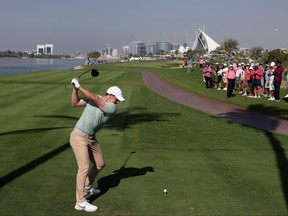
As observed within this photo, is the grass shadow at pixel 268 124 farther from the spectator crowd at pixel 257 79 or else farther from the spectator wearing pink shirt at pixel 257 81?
the spectator wearing pink shirt at pixel 257 81

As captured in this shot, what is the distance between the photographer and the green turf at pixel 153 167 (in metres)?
6.11

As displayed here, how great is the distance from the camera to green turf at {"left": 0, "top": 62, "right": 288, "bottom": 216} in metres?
6.11

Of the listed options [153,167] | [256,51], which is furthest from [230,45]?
[153,167]

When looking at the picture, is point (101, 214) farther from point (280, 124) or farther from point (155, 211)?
point (280, 124)

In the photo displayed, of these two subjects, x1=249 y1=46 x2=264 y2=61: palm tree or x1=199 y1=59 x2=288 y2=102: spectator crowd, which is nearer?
x1=199 y1=59 x2=288 y2=102: spectator crowd

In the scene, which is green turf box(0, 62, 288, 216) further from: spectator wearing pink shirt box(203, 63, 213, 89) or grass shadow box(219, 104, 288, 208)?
spectator wearing pink shirt box(203, 63, 213, 89)

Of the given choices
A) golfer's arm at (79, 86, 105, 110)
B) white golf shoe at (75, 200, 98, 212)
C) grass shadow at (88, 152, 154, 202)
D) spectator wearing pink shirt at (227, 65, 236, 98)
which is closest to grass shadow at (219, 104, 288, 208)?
grass shadow at (88, 152, 154, 202)

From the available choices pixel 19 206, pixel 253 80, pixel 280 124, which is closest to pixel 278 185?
pixel 19 206

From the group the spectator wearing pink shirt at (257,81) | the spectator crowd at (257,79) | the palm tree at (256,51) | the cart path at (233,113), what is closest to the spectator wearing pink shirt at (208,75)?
the spectator crowd at (257,79)

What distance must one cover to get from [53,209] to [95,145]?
1.10 m

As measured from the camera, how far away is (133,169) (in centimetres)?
799

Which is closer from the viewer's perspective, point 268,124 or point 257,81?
point 268,124

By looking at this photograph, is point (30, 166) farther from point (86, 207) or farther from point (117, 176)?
point (86, 207)

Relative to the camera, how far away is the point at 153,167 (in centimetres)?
817
